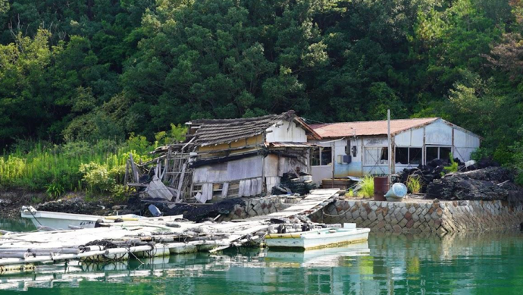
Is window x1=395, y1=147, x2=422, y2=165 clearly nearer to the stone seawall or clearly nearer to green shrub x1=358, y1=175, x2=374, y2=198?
green shrub x1=358, y1=175, x2=374, y2=198

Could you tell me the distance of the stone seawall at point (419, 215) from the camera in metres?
27.8

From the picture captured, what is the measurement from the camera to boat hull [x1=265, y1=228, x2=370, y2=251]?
22.5 metres

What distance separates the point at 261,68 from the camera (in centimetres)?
4250

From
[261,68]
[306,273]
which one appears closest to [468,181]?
[306,273]

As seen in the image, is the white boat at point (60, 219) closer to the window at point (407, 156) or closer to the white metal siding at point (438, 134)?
the window at point (407, 156)

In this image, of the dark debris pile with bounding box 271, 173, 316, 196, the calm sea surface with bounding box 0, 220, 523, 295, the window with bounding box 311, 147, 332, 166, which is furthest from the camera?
the window with bounding box 311, 147, 332, 166

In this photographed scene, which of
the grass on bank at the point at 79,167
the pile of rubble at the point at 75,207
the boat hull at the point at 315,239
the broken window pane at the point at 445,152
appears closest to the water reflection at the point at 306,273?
the boat hull at the point at 315,239

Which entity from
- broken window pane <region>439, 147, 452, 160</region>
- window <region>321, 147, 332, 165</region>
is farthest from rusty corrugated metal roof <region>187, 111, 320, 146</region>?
broken window pane <region>439, 147, 452, 160</region>

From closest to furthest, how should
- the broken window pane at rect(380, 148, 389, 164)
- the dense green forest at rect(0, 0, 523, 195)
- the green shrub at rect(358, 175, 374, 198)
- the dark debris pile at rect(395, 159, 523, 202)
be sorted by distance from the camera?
the dark debris pile at rect(395, 159, 523, 202)
the green shrub at rect(358, 175, 374, 198)
the broken window pane at rect(380, 148, 389, 164)
the dense green forest at rect(0, 0, 523, 195)

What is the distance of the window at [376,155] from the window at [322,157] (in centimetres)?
187

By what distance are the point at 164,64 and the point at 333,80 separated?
32.2 ft

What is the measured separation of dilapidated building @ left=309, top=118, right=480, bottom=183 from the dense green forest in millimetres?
2321

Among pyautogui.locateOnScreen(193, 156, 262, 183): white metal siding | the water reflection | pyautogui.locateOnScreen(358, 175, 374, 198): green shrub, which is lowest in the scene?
the water reflection

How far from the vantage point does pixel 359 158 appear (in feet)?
113
